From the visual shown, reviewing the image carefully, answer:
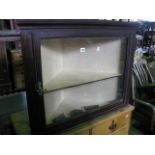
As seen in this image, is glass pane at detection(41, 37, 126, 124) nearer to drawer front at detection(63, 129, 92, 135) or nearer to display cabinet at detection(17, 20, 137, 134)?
display cabinet at detection(17, 20, 137, 134)

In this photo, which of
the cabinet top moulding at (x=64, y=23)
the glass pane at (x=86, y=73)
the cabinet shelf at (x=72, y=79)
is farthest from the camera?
the glass pane at (x=86, y=73)

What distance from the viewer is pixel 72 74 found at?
1.16 metres

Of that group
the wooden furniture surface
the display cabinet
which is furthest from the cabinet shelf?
the wooden furniture surface

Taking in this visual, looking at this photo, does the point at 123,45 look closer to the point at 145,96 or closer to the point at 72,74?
the point at 72,74

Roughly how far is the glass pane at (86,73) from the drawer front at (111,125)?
128 mm

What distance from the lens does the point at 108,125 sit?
Answer: 1.14m

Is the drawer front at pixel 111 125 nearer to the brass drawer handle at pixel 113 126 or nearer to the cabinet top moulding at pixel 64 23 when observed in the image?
the brass drawer handle at pixel 113 126

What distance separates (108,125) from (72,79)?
427 millimetres

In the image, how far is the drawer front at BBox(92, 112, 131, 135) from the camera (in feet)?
3.52

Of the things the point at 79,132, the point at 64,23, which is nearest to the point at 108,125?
the point at 79,132

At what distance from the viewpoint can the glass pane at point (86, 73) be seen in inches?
42.1

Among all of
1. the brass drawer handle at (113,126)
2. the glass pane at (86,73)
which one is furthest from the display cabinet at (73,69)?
the brass drawer handle at (113,126)

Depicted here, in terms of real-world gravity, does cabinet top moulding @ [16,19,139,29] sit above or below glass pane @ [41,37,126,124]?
above
